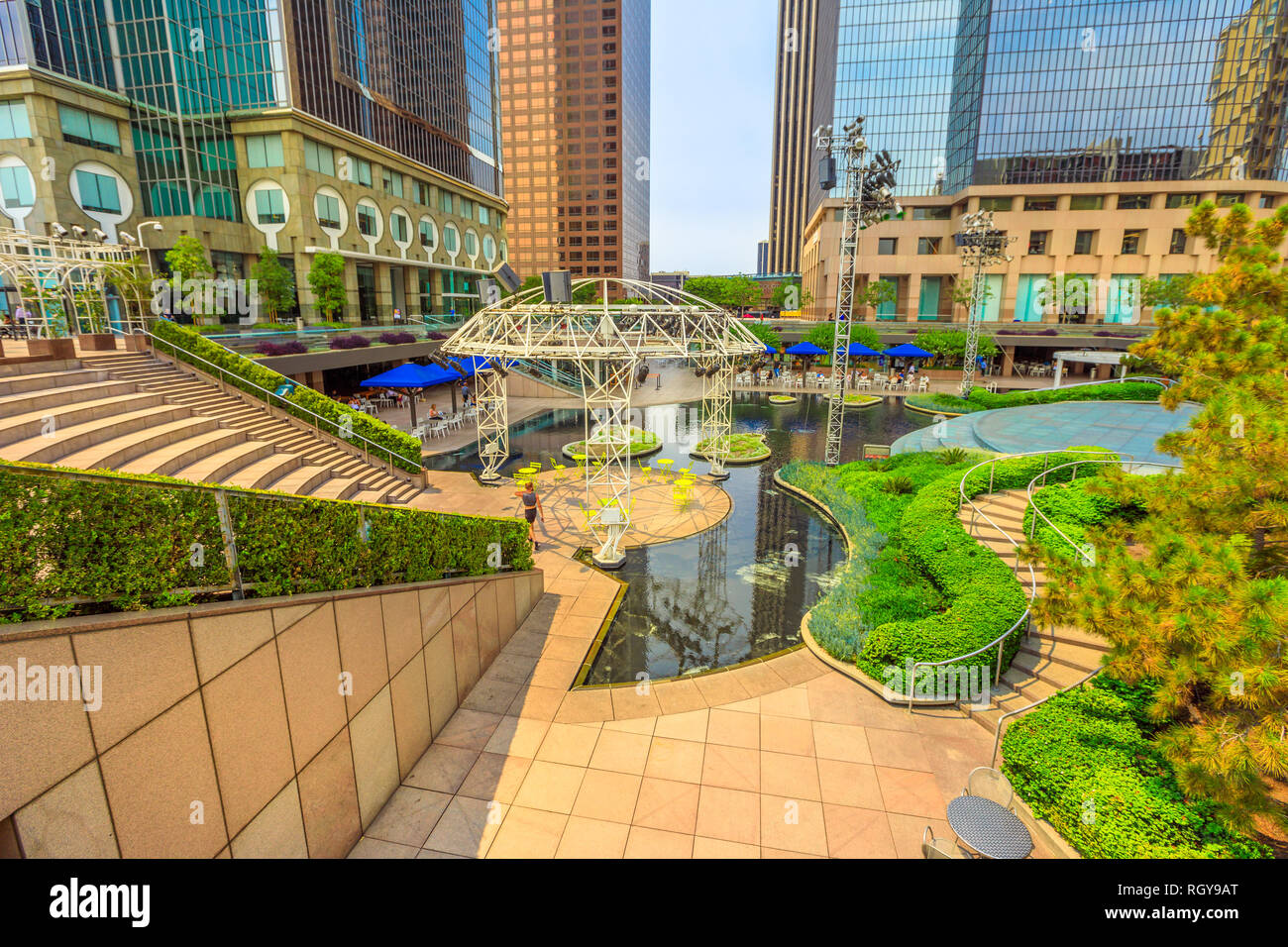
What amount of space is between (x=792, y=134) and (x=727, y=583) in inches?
8036

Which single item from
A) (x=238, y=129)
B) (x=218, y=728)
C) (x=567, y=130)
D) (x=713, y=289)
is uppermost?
(x=567, y=130)

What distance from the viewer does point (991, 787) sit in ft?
23.3

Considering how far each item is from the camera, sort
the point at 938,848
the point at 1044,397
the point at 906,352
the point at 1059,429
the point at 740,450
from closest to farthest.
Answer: the point at 938,848
the point at 1059,429
the point at 740,450
the point at 1044,397
the point at 906,352

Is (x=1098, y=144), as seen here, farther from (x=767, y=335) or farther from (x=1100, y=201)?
(x=767, y=335)

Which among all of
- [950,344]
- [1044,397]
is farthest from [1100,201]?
[1044,397]

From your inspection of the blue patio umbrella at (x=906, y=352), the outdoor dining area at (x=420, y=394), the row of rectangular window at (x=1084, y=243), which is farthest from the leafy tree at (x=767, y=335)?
the outdoor dining area at (x=420, y=394)

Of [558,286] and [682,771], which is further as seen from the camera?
[558,286]

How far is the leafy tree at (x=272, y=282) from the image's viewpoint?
33250 millimetres

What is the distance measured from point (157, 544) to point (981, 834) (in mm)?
8414

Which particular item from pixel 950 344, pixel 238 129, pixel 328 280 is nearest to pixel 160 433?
pixel 328 280

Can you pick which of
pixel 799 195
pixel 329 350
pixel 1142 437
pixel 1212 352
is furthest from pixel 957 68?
pixel 799 195

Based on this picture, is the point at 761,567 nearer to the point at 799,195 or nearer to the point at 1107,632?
the point at 1107,632

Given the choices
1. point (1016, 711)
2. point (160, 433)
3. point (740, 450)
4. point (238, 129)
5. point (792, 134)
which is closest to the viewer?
point (1016, 711)

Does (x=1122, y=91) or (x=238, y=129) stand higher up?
(x=1122, y=91)
